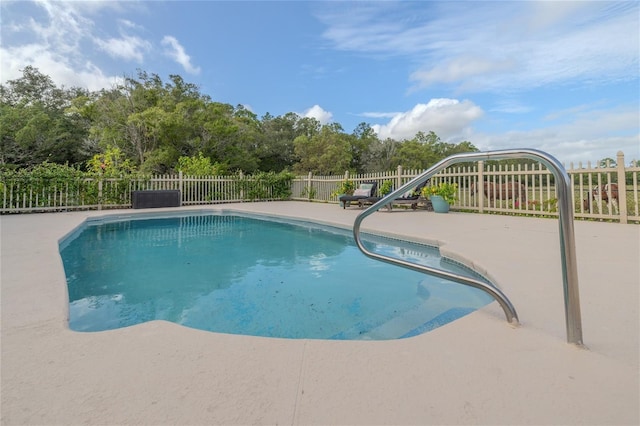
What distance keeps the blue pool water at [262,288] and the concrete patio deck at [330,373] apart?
562 mm

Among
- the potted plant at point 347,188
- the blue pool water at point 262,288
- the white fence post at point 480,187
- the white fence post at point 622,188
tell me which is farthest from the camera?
the potted plant at point 347,188

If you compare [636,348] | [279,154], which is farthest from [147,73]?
[636,348]

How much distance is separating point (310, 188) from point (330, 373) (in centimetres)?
1231

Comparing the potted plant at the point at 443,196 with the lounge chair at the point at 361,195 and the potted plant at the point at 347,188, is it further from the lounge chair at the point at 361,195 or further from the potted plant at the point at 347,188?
the potted plant at the point at 347,188

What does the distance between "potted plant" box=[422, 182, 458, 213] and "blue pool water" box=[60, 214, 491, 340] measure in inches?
140

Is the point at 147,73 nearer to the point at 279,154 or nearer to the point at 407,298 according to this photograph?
the point at 279,154

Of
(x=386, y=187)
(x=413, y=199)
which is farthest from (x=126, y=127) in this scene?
(x=413, y=199)

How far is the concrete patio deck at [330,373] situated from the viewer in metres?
1.01

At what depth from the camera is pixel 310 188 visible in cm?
1342

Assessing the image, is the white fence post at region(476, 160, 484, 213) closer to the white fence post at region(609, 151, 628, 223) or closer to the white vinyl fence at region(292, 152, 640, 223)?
the white vinyl fence at region(292, 152, 640, 223)

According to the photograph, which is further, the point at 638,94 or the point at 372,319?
the point at 638,94

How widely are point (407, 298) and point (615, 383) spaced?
1582 millimetres

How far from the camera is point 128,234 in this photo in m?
6.13

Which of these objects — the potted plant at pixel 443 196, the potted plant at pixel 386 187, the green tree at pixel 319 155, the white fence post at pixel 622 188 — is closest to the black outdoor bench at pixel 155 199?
the potted plant at pixel 386 187
